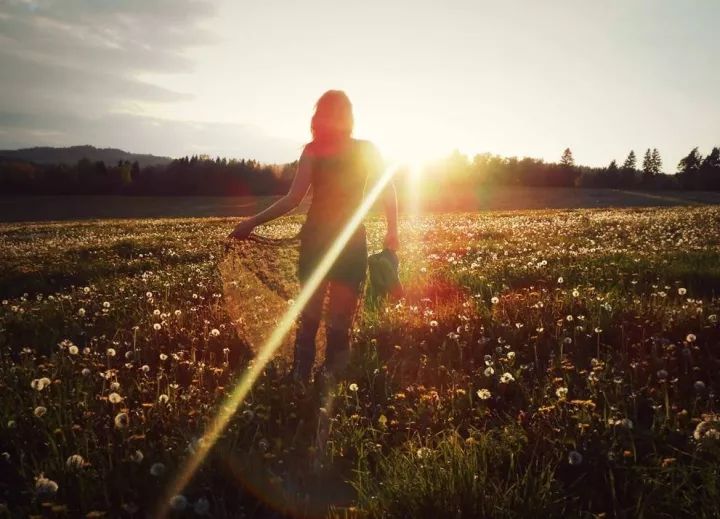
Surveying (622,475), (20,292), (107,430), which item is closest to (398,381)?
(622,475)

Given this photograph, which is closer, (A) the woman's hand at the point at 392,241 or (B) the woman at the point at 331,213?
(B) the woman at the point at 331,213

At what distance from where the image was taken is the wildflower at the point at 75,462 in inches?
122

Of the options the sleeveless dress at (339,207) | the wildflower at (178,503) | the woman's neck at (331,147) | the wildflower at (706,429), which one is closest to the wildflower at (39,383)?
the wildflower at (178,503)

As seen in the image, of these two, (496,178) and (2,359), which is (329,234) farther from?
(496,178)

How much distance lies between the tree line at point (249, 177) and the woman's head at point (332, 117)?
3526 inches

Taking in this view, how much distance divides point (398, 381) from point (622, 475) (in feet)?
7.10

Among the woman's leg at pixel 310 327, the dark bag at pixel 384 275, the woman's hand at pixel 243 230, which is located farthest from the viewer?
the dark bag at pixel 384 275

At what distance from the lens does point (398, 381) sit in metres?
4.82

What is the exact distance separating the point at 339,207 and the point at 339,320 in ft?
4.10

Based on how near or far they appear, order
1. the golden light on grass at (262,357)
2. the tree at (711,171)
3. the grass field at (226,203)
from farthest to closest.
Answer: the tree at (711,171)
the grass field at (226,203)
the golden light on grass at (262,357)

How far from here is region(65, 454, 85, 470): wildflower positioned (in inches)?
122

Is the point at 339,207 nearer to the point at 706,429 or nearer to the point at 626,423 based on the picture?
the point at 626,423

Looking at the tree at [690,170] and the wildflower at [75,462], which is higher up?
the tree at [690,170]

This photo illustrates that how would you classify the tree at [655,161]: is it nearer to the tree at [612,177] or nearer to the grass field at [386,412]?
the tree at [612,177]
